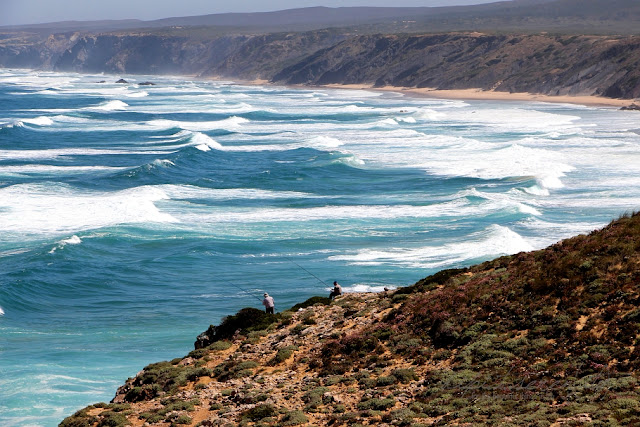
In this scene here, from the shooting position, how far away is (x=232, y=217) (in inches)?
1799

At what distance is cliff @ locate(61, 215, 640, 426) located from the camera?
16.4m

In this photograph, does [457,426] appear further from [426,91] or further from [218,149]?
[426,91]

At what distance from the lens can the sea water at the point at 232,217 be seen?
2880cm

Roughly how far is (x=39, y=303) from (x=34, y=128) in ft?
209

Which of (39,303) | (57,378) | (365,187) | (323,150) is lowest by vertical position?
(57,378)

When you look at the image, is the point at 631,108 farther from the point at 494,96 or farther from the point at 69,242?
the point at 69,242

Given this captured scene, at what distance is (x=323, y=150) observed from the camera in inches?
2872

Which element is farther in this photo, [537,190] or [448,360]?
[537,190]

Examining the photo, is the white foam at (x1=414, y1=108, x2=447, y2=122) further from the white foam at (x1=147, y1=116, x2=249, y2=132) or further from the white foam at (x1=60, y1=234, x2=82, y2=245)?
the white foam at (x1=60, y1=234, x2=82, y2=245)

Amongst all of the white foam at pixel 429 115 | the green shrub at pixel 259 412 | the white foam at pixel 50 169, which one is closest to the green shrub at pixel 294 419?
the green shrub at pixel 259 412

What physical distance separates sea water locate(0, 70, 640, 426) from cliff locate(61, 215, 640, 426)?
4.27 metres

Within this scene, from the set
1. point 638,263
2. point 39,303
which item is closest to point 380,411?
point 638,263

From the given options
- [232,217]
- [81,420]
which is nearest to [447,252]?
[232,217]

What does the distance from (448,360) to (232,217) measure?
27.5 metres
